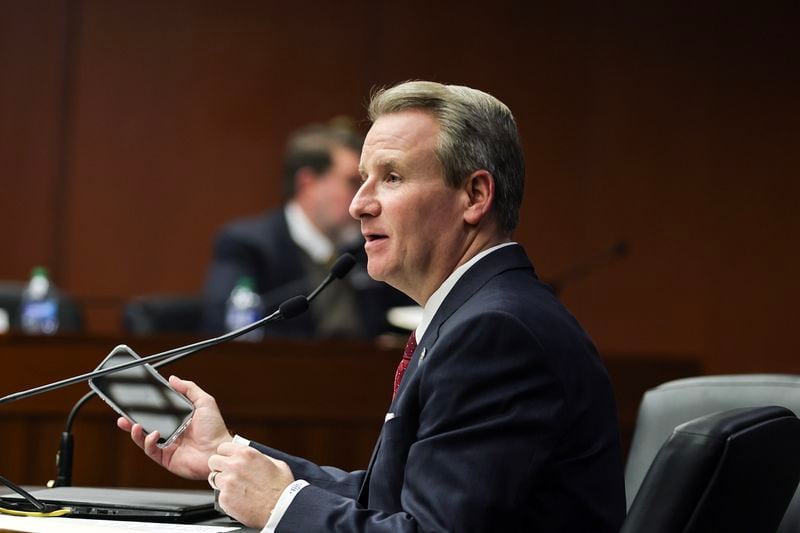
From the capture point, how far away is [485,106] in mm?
2014

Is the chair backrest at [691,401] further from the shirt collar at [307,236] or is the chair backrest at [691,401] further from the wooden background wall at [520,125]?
the wooden background wall at [520,125]

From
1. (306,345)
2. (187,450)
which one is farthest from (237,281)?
(187,450)

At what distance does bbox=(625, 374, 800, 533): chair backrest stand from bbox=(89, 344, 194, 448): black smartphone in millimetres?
794

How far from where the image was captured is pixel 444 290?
2.00 m

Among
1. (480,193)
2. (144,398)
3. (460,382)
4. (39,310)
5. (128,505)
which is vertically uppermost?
(480,193)

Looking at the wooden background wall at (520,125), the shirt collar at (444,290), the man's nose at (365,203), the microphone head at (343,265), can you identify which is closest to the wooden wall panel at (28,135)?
the wooden background wall at (520,125)

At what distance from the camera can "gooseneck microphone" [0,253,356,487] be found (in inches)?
77.7

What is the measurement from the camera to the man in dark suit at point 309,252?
5.43 metres

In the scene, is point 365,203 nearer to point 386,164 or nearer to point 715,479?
point 386,164

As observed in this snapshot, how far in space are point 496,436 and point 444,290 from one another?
0.39m

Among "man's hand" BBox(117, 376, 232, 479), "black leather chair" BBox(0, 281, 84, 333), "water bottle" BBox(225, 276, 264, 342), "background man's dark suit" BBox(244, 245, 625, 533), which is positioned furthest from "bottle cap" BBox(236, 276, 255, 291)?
"background man's dark suit" BBox(244, 245, 625, 533)

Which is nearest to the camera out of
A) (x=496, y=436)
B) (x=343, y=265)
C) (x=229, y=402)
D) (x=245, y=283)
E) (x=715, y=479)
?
(x=715, y=479)

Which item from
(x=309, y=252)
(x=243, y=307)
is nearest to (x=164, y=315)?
(x=243, y=307)

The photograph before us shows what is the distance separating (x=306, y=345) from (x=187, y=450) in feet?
6.57
